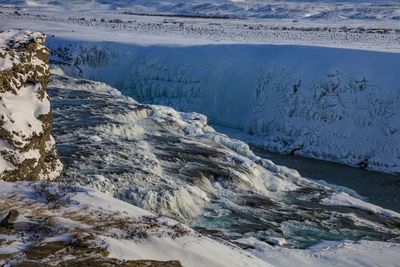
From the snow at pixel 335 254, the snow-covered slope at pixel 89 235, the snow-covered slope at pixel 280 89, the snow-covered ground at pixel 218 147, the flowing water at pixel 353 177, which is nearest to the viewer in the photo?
the snow-covered slope at pixel 89 235

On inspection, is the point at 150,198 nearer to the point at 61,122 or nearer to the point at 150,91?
the point at 61,122

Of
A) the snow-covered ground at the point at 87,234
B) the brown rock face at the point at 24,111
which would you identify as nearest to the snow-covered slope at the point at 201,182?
the brown rock face at the point at 24,111

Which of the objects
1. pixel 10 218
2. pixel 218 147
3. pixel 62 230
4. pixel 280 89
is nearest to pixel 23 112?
pixel 10 218

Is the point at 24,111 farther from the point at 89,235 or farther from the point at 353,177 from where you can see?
the point at 353,177

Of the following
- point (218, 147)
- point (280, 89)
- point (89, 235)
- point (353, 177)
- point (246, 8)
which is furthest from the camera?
point (246, 8)

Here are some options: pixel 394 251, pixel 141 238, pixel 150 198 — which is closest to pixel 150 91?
pixel 150 198

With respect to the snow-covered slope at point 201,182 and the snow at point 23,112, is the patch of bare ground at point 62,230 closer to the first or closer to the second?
the snow at point 23,112

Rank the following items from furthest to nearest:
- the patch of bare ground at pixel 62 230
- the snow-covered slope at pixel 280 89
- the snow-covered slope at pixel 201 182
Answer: the snow-covered slope at pixel 280 89, the snow-covered slope at pixel 201 182, the patch of bare ground at pixel 62 230
